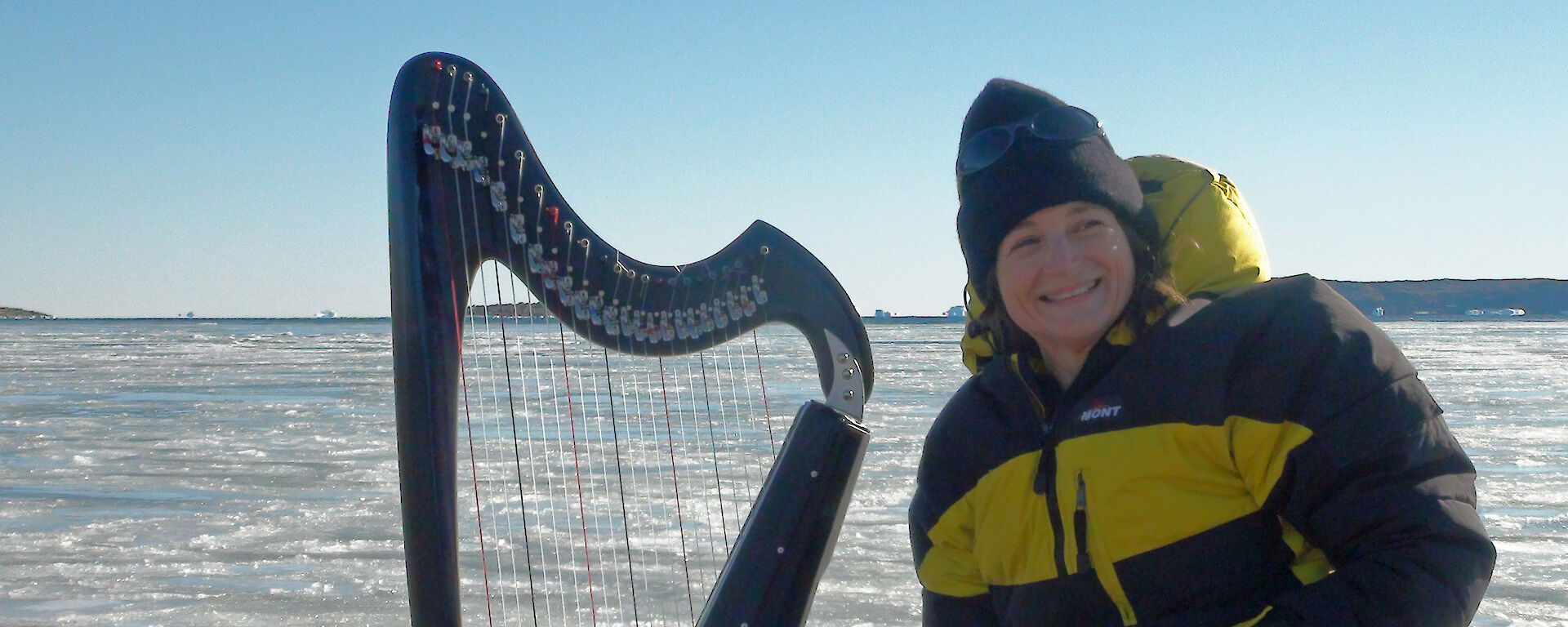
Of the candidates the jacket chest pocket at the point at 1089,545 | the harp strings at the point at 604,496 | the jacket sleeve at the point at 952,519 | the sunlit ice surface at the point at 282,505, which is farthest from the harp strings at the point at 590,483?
the jacket chest pocket at the point at 1089,545

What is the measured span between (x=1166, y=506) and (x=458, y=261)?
1115 mm

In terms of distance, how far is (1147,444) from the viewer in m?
1.39

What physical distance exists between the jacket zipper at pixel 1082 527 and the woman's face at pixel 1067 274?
0.19 meters

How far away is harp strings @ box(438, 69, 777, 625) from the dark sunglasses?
2.61 ft

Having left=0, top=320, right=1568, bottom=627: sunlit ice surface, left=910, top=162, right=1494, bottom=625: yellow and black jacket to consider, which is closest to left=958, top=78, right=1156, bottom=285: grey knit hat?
left=910, top=162, right=1494, bottom=625: yellow and black jacket

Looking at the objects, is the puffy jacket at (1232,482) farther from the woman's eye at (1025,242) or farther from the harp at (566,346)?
the harp at (566,346)

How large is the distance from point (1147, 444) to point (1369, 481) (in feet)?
0.76

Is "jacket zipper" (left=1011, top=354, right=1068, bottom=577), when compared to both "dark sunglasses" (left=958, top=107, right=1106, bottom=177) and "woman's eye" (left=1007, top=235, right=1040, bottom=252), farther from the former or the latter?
"dark sunglasses" (left=958, top=107, right=1106, bottom=177)

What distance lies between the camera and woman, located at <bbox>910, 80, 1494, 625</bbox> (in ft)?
4.14

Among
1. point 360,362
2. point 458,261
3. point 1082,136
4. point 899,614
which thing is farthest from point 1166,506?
point 360,362

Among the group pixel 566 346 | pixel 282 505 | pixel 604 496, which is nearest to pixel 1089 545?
pixel 566 346

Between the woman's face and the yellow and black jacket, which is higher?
the woman's face

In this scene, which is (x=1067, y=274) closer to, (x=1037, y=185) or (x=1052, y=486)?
(x=1037, y=185)

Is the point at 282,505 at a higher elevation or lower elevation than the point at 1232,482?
lower
